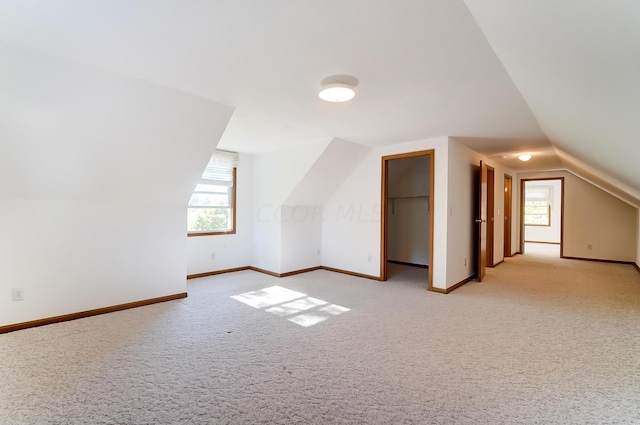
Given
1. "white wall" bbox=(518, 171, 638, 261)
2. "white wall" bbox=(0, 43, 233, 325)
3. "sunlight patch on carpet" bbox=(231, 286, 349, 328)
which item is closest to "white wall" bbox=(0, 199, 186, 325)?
"white wall" bbox=(0, 43, 233, 325)

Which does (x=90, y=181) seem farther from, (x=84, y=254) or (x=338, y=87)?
(x=338, y=87)

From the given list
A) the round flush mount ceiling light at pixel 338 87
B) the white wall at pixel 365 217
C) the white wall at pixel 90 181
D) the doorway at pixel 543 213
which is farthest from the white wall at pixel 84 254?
the doorway at pixel 543 213

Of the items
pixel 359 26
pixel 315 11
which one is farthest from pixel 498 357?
pixel 315 11

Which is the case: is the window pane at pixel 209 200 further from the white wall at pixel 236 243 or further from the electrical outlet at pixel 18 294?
the electrical outlet at pixel 18 294

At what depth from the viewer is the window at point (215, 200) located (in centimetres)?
502

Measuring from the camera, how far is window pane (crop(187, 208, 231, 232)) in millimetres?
5012

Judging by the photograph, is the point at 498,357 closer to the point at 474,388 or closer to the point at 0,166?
the point at 474,388

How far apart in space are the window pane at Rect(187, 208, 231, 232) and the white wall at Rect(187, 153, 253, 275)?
157 millimetres

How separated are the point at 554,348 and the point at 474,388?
1108 millimetres

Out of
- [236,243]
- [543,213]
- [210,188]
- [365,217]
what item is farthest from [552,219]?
[210,188]

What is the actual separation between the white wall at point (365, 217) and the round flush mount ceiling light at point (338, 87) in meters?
2.27

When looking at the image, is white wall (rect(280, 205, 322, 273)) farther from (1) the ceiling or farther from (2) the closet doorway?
(1) the ceiling

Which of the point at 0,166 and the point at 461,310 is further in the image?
the point at 461,310

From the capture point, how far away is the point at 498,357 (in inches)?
94.0
